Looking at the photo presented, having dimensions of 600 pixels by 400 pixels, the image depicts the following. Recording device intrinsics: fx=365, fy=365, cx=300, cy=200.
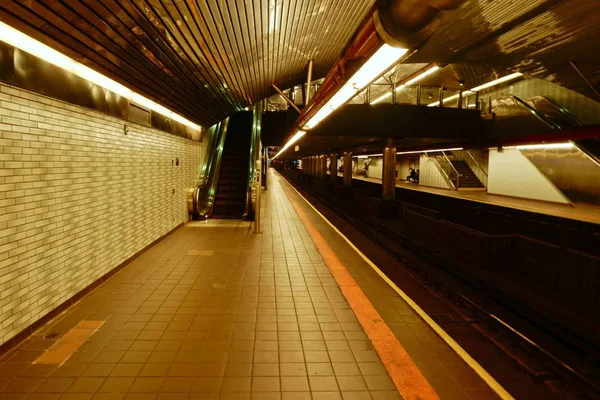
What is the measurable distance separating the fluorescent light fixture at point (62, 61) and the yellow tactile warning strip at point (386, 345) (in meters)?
4.54

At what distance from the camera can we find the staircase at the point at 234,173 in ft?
40.3

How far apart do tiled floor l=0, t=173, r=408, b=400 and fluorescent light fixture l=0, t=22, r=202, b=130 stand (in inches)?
114

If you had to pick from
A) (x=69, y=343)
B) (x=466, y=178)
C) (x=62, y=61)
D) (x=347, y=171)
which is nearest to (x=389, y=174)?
(x=347, y=171)

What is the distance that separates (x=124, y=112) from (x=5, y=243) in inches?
125

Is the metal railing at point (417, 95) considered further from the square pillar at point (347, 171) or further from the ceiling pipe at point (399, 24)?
the ceiling pipe at point (399, 24)

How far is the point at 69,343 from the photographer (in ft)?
12.0

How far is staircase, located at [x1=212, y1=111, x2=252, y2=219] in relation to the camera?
12297 mm

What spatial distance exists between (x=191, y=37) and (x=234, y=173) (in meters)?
9.29

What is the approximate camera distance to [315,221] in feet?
39.7

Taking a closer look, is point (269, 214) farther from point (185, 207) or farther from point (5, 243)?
point (5, 243)

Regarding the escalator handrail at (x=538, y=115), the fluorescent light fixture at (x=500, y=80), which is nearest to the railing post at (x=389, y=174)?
the fluorescent light fixture at (x=500, y=80)

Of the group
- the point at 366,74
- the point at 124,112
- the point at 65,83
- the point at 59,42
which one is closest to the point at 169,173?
the point at 124,112

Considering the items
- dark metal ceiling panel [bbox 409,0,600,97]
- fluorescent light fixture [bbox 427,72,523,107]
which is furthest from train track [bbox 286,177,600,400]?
fluorescent light fixture [bbox 427,72,523,107]

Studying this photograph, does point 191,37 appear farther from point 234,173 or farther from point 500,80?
point 500,80
